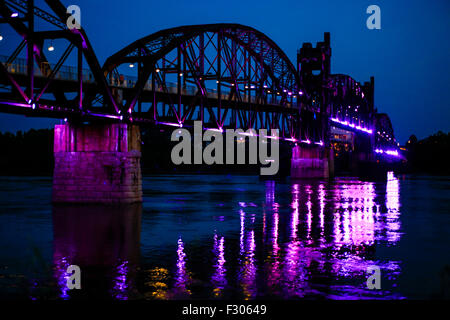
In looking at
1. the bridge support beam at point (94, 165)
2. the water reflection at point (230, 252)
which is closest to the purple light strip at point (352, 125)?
the bridge support beam at point (94, 165)

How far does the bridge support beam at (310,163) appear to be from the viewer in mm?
126381

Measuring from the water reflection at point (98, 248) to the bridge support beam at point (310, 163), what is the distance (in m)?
84.5

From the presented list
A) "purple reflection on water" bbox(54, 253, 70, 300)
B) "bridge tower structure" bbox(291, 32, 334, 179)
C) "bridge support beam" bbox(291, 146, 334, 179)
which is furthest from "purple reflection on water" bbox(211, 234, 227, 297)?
"bridge support beam" bbox(291, 146, 334, 179)

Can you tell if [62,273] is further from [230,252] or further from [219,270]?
[230,252]

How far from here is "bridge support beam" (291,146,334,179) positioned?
12638 centimetres

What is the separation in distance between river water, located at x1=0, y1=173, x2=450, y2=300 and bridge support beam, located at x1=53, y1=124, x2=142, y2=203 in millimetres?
2409

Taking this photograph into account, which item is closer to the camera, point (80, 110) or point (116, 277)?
point (116, 277)

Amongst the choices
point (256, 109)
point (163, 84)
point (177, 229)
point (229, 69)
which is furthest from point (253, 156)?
point (177, 229)

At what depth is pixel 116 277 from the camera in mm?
19469

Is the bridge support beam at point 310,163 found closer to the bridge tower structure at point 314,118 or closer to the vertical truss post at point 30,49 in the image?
the bridge tower structure at point 314,118

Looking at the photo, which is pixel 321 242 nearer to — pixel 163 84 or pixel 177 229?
pixel 177 229

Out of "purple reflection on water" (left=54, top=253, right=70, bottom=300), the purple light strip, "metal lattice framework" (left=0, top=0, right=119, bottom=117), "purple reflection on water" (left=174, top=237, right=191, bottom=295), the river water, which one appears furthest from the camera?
the purple light strip

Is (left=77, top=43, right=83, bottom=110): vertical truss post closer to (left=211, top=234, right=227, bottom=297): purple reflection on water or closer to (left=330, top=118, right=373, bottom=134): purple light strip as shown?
(left=211, top=234, right=227, bottom=297): purple reflection on water
